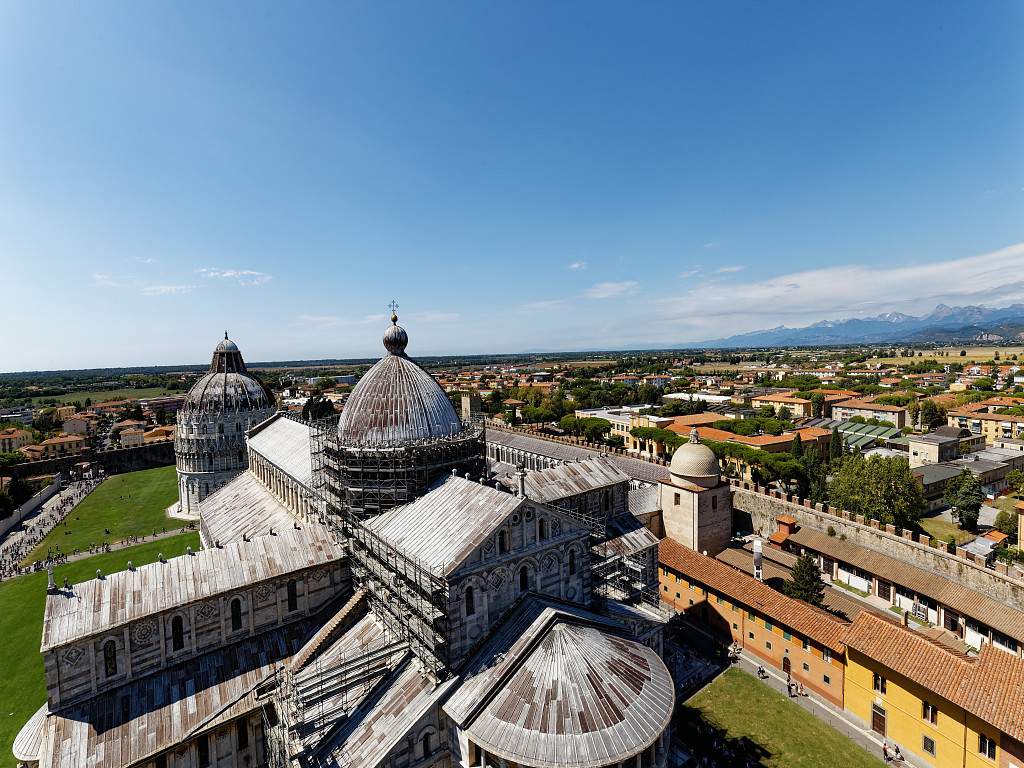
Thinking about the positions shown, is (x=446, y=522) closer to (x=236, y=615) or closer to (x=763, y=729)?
(x=236, y=615)

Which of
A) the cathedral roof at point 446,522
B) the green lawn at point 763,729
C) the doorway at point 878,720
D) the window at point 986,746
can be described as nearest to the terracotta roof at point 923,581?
the doorway at point 878,720

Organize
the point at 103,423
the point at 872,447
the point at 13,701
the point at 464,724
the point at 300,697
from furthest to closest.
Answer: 1. the point at 103,423
2. the point at 872,447
3. the point at 13,701
4. the point at 300,697
5. the point at 464,724

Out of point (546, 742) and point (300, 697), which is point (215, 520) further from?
point (546, 742)

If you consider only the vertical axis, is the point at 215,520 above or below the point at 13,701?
above

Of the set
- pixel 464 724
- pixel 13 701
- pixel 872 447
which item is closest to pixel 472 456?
pixel 464 724

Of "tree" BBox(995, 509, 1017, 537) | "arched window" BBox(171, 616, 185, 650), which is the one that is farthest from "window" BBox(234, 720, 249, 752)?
"tree" BBox(995, 509, 1017, 537)

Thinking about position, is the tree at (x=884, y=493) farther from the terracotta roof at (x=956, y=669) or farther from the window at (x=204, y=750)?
the window at (x=204, y=750)

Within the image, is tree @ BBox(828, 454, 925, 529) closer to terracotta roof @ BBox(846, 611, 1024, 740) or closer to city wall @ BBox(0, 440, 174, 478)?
terracotta roof @ BBox(846, 611, 1024, 740)
